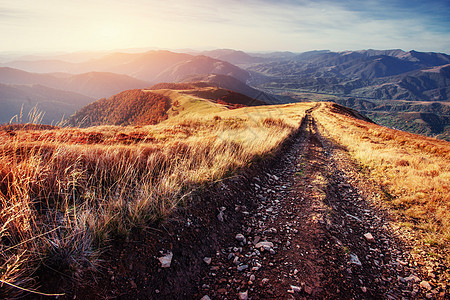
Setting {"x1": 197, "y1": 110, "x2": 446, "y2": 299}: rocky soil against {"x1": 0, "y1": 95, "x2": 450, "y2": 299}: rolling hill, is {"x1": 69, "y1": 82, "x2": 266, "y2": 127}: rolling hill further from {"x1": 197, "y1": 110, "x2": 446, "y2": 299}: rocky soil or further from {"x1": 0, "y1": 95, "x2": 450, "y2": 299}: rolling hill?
{"x1": 197, "y1": 110, "x2": 446, "y2": 299}: rocky soil

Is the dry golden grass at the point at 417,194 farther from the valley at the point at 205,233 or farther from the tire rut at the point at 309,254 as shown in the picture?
the tire rut at the point at 309,254

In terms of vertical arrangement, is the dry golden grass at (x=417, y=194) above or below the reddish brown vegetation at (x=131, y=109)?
above

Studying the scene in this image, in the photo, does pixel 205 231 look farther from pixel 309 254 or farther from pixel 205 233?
pixel 309 254

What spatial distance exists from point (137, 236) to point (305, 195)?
4.20 m

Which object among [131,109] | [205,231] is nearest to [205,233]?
[205,231]

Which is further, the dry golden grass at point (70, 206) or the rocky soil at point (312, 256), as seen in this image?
the rocky soil at point (312, 256)

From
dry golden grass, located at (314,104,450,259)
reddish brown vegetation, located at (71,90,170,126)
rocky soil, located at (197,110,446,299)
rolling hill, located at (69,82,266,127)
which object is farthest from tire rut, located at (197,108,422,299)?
reddish brown vegetation, located at (71,90,170,126)

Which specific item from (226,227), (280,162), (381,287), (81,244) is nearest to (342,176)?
(280,162)

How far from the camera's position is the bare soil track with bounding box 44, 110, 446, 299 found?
2.46m

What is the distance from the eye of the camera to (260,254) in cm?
321

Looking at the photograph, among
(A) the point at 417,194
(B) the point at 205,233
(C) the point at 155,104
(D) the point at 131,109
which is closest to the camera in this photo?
(B) the point at 205,233

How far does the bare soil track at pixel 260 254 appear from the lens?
2.46 meters

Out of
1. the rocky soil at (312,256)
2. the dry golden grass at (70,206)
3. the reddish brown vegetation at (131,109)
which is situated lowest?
the reddish brown vegetation at (131,109)

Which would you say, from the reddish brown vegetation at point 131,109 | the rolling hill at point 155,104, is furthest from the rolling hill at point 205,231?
the reddish brown vegetation at point 131,109
